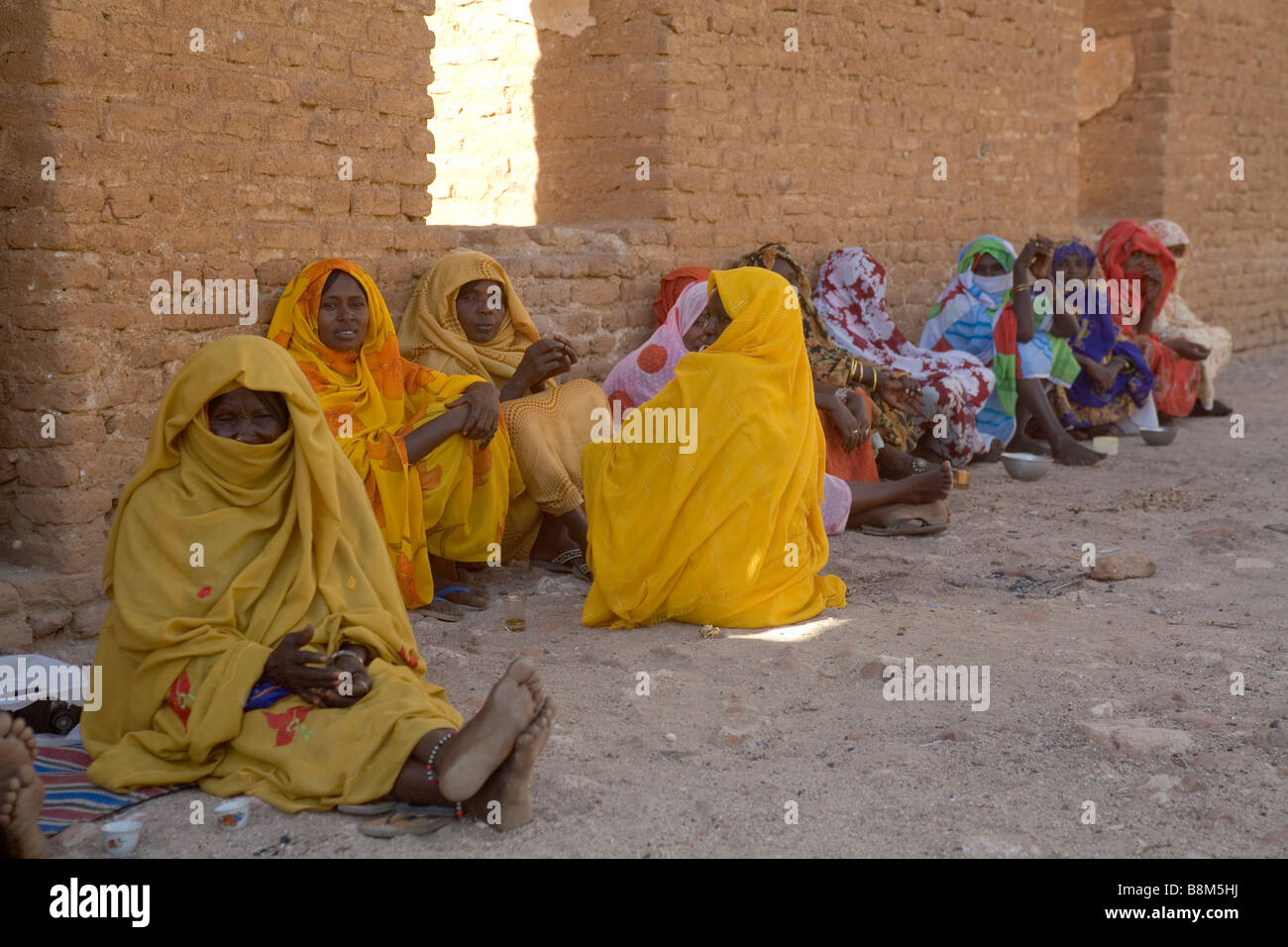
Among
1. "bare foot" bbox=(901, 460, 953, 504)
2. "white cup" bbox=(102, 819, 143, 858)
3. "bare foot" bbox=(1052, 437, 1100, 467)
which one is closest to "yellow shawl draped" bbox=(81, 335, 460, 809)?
"white cup" bbox=(102, 819, 143, 858)

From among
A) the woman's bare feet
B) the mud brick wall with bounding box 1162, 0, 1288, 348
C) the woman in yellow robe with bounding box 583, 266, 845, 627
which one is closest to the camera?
the woman's bare feet

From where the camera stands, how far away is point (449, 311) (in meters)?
5.39

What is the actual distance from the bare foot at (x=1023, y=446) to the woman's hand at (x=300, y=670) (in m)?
5.63

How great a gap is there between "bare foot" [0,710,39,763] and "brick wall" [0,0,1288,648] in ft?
5.17

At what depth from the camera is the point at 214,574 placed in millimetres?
3168

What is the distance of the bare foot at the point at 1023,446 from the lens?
7.77 metres

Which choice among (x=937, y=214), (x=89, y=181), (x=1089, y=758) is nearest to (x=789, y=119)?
(x=937, y=214)

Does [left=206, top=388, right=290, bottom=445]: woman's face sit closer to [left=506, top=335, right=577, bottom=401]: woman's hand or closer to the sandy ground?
the sandy ground

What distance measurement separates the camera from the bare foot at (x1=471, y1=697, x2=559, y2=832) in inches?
110

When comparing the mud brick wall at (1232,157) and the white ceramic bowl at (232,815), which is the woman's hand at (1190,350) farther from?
the white ceramic bowl at (232,815)

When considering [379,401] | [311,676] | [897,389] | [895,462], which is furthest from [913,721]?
[897,389]

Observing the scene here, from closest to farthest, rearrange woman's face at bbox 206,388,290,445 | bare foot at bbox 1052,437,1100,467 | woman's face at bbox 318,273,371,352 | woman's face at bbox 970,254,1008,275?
woman's face at bbox 206,388,290,445 < woman's face at bbox 318,273,371,352 < bare foot at bbox 1052,437,1100,467 < woman's face at bbox 970,254,1008,275

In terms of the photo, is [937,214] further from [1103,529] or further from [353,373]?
[353,373]

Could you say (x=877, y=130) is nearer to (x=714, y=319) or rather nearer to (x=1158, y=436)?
(x=1158, y=436)
